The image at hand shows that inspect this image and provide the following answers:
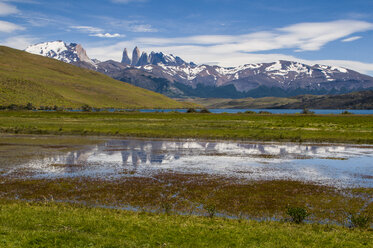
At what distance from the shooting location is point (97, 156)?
4281 centimetres

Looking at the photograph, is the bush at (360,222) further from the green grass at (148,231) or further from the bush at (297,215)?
the bush at (297,215)

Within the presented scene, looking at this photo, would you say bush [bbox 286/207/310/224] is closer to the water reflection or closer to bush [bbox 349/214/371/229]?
bush [bbox 349/214/371/229]

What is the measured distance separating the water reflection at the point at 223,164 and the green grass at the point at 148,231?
1255 cm

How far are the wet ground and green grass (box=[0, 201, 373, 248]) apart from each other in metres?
3.06

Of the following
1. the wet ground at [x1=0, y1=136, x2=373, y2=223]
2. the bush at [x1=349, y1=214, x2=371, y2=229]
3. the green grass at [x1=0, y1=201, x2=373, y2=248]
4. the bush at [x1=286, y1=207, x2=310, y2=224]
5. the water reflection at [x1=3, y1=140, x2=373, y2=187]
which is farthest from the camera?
the water reflection at [x1=3, y1=140, x2=373, y2=187]

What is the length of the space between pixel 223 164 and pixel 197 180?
940 centimetres

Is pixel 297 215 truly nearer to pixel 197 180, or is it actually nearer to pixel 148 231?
pixel 148 231

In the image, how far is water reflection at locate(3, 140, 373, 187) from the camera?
31.4 metres

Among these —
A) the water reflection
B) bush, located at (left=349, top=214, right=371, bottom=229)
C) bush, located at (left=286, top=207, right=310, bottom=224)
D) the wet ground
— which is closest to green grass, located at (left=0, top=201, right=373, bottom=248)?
bush, located at (left=286, top=207, right=310, bottom=224)

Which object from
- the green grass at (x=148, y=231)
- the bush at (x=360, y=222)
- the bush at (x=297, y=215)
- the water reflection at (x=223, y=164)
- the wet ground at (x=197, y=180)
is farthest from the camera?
the water reflection at (x=223, y=164)

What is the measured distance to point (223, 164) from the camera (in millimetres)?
37875

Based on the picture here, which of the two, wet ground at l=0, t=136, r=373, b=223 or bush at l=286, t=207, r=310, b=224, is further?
wet ground at l=0, t=136, r=373, b=223

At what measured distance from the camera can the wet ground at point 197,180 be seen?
72.1 ft

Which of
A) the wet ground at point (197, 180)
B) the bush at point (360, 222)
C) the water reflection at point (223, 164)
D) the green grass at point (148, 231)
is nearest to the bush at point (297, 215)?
the green grass at point (148, 231)
